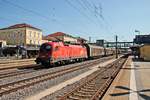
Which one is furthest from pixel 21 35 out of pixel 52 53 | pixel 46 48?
pixel 52 53

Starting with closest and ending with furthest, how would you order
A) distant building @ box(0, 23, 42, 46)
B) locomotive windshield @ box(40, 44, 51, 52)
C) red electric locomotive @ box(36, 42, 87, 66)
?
1. red electric locomotive @ box(36, 42, 87, 66)
2. locomotive windshield @ box(40, 44, 51, 52)
3. distant building @ box(0, 23, 42, 46)

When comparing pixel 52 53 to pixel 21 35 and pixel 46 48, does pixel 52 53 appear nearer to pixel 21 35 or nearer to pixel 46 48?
pixel 46 48

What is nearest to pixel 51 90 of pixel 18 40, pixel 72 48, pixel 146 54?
pixel 72 48

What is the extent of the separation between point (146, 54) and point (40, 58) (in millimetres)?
25441

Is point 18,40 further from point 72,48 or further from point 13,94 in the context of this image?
point 13,94

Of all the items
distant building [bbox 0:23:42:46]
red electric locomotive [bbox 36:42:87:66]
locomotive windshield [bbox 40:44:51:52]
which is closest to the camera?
red electric locomotive [bbox 36:42:87:66]

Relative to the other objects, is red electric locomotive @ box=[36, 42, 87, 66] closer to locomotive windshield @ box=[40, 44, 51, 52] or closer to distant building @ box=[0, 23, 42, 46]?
locomotive windshield @ box=[40, 44, 51, 52]

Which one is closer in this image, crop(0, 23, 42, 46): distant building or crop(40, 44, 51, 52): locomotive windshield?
crop(40, 44, 51, 52): locomotive windshield

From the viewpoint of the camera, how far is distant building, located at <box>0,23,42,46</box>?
3632 inches

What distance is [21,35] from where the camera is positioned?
9425cm

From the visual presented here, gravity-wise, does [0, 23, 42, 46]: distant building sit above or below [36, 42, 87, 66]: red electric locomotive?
above

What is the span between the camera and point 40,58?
2969 centimetres

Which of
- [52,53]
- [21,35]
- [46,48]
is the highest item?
[21,35]

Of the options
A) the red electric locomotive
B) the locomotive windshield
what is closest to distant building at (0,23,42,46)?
the red electric locomotive
